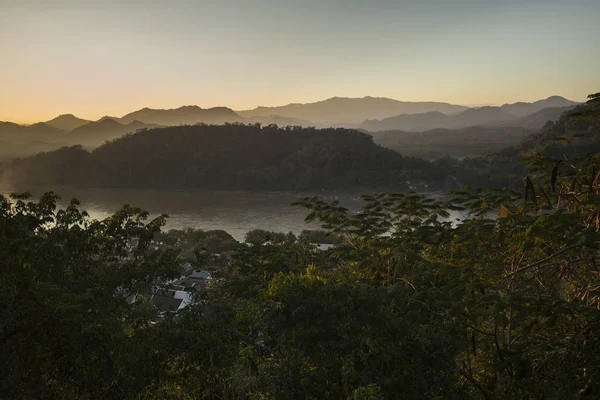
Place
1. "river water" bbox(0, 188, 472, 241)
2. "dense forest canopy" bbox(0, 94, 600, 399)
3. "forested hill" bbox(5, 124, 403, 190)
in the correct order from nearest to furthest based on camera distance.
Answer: "dense forest canopy" bbox(0, 94, 600, 399) < "river water" bbox(0, 188, 472, 241) < "forested hill" bbox(5, 124, 403, 190)

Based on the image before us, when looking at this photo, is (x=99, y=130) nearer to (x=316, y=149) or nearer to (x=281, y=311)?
(x=316, y=149)

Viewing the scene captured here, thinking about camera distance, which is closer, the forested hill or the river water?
the river water

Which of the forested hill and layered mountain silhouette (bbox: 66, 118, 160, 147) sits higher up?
layered mountain silhouette (bbox: 66, 118, 160, 147)

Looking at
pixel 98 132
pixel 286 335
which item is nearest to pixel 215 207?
pixel 286 335

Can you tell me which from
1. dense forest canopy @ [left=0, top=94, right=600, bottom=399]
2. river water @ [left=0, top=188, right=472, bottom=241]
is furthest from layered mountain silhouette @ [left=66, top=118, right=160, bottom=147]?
dense forest canopy @ [left=0, top=94, right=600, bottom=399]

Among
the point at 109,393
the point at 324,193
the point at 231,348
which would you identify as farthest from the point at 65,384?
the point at 324,193

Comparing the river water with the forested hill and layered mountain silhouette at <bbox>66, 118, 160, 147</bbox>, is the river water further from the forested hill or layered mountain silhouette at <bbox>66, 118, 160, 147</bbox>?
layered mountain silhouette at <bbox>66, 118, 160, 147</bbox>

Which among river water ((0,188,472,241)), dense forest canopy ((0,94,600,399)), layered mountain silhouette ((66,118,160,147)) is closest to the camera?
dense forest canopy ((0,94,600,399))

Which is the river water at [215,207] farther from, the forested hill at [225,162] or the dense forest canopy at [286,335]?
the dense forest canopy at [286,335]

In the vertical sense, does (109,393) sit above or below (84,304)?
below
